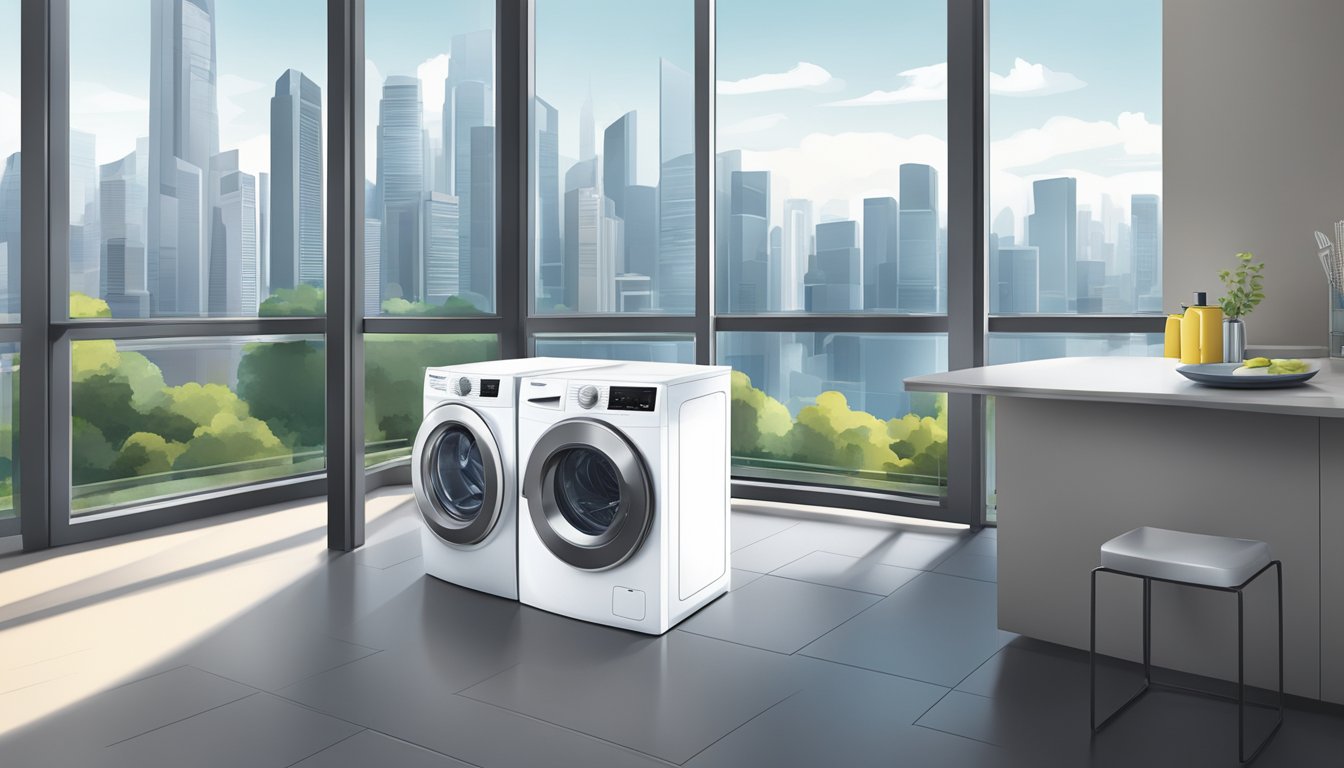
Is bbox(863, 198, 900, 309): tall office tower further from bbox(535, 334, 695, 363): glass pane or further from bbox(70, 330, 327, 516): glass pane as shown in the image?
bbox(70, 330, 327, 516): glass pane

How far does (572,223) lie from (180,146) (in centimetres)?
191

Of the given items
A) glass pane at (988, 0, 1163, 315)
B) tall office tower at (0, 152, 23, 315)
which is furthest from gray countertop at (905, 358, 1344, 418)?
tall office tower at (0, 152, 23, 315)

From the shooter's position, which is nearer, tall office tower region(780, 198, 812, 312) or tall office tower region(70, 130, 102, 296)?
tall office tower region(70, 130, 102, 296)

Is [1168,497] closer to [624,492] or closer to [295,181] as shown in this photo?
[624,492]

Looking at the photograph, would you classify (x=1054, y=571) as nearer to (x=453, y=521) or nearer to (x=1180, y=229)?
(x=1180, y=229)

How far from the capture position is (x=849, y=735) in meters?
2.17

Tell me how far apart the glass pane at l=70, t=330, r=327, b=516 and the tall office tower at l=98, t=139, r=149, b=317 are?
0.67 feet

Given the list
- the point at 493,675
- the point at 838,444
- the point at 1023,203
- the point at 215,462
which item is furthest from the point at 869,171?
the point at 215,462

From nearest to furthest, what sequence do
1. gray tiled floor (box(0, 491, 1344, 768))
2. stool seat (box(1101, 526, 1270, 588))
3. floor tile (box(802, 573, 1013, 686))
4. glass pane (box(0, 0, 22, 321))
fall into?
stool seat (box(1101, 526, 1270, 588)), gray tiled floor (box(0, 491, 1344, 768)), floor tile (box(802, 573, 1013, 686)), glass pane (box(0, 0, 22, 321))

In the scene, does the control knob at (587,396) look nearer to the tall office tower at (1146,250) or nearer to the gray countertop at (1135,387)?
the gray countertop at (1135,387)

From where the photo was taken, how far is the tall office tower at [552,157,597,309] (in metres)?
4.86

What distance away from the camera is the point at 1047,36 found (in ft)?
Answer: 13.0

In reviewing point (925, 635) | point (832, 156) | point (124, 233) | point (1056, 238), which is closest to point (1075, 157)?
point (1056, 238)

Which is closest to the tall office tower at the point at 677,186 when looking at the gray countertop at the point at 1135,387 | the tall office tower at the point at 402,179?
the tall office tower at the point at 402,179
